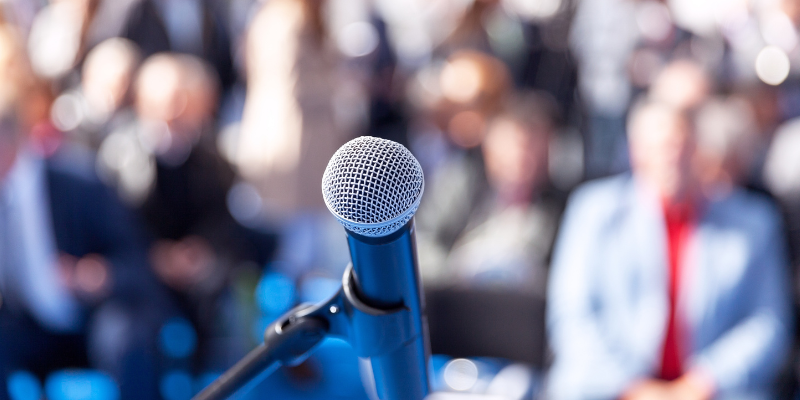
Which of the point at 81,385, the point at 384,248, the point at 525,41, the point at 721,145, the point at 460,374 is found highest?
the point at 525,41

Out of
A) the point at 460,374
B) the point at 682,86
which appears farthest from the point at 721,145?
the point at 460,374

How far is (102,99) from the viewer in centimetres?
244

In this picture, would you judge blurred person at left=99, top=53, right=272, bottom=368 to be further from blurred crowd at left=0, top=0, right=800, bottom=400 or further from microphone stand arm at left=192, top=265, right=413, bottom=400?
microphone stand arm at left=192, top=265, right=413, bottom=400

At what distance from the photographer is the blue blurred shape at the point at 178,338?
202 cm

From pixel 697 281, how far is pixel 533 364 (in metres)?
0.56

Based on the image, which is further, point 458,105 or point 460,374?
point 458,105

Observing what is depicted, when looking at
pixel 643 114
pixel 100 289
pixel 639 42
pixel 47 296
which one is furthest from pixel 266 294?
pixel 639 42

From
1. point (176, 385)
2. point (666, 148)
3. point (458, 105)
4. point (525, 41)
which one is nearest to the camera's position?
point (666, 148)

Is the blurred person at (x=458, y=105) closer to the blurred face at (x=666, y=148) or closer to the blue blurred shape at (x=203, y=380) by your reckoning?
the blurred face at (x=666, y=148)

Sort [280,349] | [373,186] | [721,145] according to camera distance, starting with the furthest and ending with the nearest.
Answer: [721,145]
[280,349]
[373,186]

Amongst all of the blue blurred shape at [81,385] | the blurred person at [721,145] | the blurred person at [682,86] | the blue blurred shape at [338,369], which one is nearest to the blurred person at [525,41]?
the blurred person at [682,86]

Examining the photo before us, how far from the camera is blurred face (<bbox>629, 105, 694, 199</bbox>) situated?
178 centimetres

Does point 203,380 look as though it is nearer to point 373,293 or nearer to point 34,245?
point 34,245

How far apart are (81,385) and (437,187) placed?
4.28 feet
